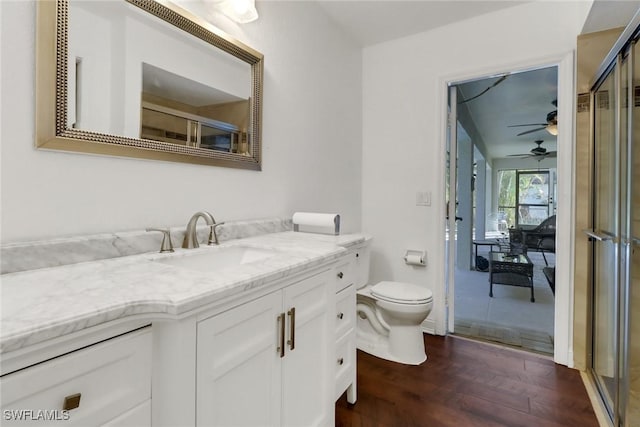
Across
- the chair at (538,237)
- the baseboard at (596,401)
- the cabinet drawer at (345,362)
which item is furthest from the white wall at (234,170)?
the chair at (538,237)

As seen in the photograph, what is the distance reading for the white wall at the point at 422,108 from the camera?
7.40 ft

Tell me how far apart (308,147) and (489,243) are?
11.1 feet

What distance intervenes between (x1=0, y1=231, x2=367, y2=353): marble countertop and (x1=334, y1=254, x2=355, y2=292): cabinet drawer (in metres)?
0.38

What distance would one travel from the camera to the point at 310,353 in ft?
4.02

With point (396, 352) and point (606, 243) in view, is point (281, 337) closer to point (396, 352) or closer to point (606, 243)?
point (396, 352)

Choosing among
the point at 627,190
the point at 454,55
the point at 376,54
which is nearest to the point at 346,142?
the point at 376,54

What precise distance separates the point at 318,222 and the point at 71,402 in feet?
4.54

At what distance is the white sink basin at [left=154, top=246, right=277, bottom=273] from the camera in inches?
49.0

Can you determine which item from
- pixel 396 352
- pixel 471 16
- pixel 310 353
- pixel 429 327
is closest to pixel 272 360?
pixel 310 353

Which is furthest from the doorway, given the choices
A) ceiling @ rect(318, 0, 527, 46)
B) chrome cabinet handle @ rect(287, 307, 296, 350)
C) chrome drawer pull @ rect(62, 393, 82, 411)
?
chrome drawer pull @ rect(62, 393, 82, 411)

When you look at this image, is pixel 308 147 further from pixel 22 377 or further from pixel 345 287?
pixel 22 377

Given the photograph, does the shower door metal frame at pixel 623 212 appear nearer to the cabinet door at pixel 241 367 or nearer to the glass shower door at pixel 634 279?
the glass shower door at pixel 634 279

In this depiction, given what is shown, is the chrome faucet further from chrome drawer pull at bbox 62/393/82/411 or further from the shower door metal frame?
the shower door metal frame

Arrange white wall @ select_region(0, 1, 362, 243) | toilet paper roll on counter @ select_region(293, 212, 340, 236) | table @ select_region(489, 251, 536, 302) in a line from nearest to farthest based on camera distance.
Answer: white wall @ select_region(0, 1, 362, 243) < toilet paper roll on counter @ select_region(293, 212, 340, 236) < table @ select_region(489, 251, 536, 302)
